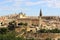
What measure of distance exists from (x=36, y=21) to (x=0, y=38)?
2748cm

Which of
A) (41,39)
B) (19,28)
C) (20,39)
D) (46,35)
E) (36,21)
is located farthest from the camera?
(36,21)

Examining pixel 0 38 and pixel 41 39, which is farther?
pixel 41 39

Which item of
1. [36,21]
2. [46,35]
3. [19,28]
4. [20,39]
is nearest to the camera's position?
[20,39]

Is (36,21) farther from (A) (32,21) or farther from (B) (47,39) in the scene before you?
(B) (47,39)

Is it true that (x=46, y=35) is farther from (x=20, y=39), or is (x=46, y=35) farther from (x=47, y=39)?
(x=20, y=39)

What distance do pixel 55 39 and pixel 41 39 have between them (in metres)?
1.29

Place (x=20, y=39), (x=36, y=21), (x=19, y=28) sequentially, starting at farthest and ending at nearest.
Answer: (x=36, y=21), (x=19, y=28), (x=20, y=39)

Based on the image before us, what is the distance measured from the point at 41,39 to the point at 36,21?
25.9 meters

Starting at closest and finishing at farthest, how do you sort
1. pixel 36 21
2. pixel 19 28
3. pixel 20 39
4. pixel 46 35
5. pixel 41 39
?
pixel 20 39
pixel 41 39
pixel 46 35
pixel 19 28
pixel 36 21

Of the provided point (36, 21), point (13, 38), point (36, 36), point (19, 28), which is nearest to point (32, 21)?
point (36, 21)

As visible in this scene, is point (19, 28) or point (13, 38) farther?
point (19, 28)

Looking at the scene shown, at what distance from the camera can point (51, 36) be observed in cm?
2325

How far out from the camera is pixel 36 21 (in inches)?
1849

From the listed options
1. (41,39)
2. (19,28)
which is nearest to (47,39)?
(41,39)
